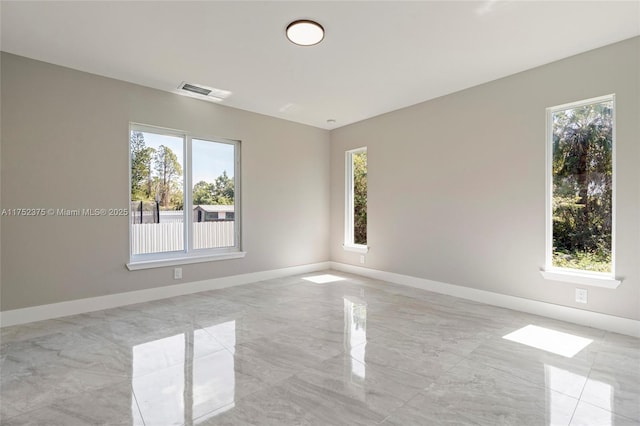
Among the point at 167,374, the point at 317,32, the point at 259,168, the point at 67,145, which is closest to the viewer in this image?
the point at 167,374

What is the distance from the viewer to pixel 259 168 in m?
5.07

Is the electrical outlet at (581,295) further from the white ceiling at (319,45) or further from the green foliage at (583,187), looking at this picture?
the white ceiling at (319,45)

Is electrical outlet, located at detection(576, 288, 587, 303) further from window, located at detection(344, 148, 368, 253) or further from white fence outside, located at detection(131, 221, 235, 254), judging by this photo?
white fence outside, located at detection(131, 221, 235, 254)

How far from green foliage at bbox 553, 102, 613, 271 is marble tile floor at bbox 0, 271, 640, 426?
76 centimetres

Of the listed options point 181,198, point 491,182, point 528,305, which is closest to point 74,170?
point 181,198

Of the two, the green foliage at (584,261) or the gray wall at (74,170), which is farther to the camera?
the gray wall at (74,170)

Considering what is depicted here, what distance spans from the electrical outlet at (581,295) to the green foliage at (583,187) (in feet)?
0.77

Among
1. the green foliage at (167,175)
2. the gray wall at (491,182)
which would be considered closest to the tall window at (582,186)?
the gray wall at (491,182)

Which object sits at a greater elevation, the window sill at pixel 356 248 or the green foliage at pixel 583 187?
the green foliage at pixel 583 187

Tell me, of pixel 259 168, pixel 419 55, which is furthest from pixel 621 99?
pixel 259 168

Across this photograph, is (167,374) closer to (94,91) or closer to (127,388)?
(127,388)

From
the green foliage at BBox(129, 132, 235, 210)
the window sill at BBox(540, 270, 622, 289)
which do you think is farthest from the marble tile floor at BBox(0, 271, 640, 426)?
the green foliage at BBox(129, 132, 235, 210)

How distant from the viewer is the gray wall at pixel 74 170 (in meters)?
3.15

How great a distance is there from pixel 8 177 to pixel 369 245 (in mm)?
4656
